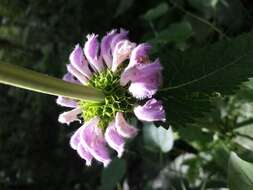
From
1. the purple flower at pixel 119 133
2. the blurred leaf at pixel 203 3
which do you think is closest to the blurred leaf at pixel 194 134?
the blurred leaf at pixel 203 3

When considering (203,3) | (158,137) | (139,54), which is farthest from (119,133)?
(203,3)

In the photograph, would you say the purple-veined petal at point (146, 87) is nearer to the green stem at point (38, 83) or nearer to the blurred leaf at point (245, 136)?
the green stem at point (38, 83)

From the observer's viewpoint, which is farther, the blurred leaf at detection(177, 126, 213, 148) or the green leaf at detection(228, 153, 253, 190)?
the blurred leaf at detection(177, 126, 213, 148)

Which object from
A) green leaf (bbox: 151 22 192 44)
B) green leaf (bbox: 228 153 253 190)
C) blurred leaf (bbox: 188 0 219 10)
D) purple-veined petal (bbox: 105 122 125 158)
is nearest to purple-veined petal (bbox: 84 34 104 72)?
purple-veined petal (bbox: 105 122 125 158)

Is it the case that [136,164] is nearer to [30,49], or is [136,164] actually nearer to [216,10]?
[30,49]

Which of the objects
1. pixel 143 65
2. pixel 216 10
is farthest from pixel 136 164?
pixel 143 65

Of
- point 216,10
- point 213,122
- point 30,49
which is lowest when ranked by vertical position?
point 213,122

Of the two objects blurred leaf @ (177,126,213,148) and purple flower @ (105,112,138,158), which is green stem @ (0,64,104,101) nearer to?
purple flower @ (105,112,138,158)
